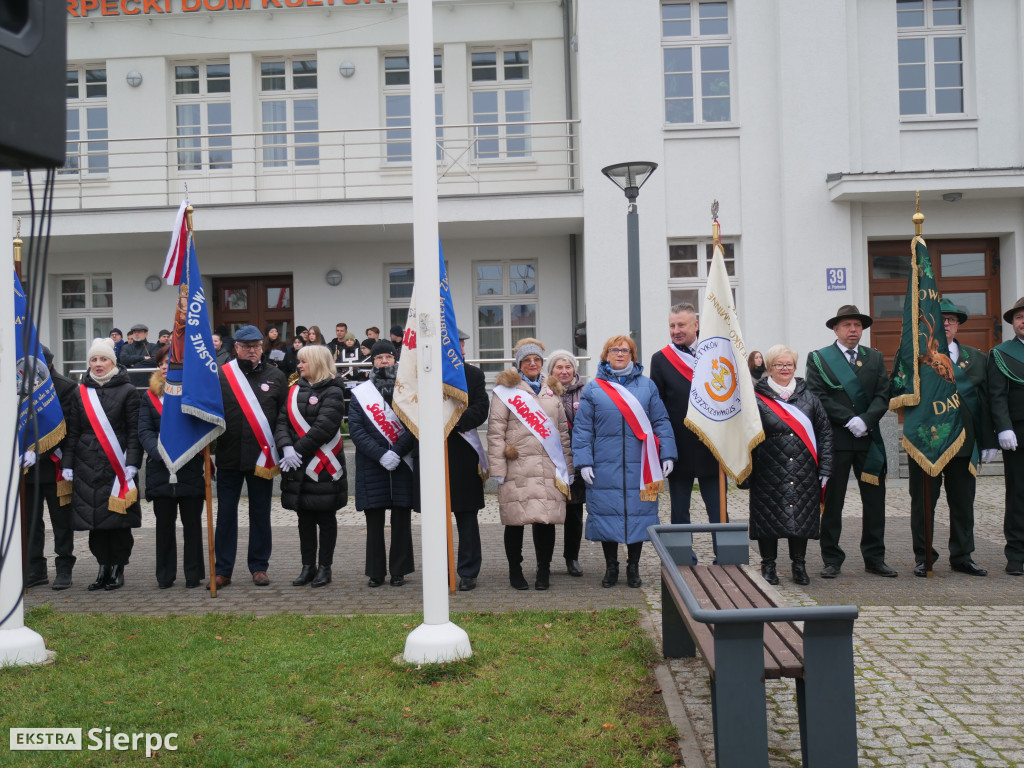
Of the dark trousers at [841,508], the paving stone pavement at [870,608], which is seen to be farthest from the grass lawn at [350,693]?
the dark trousers at [841,508]

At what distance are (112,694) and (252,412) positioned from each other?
307 cm

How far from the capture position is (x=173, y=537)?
7.97 m

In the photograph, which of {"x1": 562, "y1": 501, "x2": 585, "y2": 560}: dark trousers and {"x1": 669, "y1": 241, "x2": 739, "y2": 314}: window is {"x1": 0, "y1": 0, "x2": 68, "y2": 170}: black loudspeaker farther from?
{"x1": 669, "y1": 241, "x2": 739, "y2": 314}: window

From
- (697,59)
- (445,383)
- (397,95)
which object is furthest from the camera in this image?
(397,95)

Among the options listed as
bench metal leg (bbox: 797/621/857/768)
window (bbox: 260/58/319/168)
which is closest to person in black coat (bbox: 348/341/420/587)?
bench metal leg (bbox: 797/621/857/768)

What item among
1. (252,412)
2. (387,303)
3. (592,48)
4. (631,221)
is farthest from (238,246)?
(252,412)

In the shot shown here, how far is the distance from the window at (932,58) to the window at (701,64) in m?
2.96

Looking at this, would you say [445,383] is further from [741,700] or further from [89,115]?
[89,115]

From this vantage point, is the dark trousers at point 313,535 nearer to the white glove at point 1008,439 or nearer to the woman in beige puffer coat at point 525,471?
the woman in beige puffer coat at point 525,471

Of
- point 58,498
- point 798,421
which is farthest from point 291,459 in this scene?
point 798,421

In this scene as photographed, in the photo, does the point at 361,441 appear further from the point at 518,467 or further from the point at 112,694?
the point at 112,694

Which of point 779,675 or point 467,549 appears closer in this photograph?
point 779,675

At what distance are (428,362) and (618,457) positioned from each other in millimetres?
2450

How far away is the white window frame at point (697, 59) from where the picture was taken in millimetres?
16203
